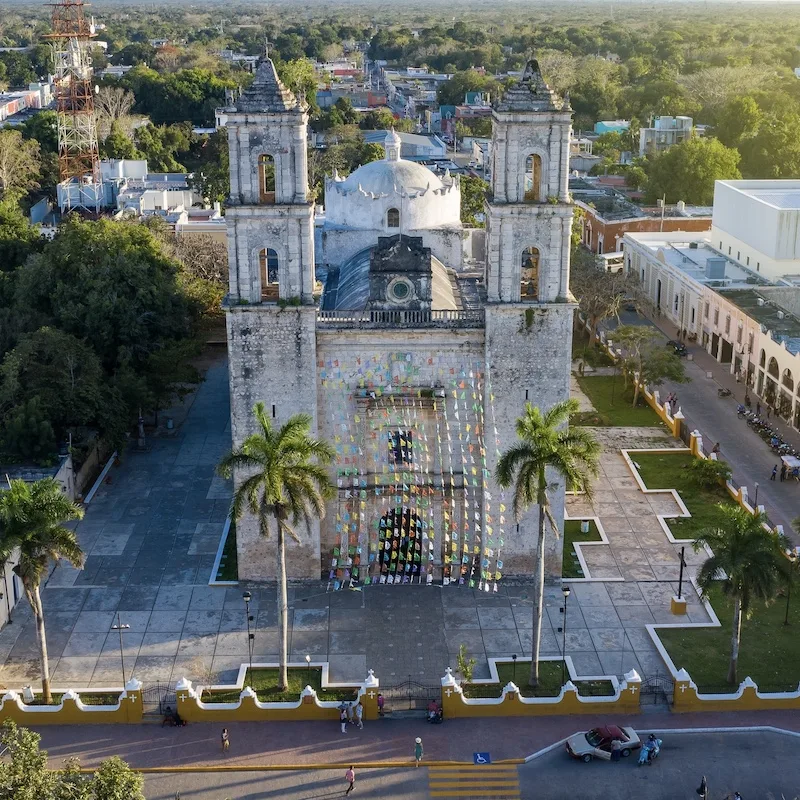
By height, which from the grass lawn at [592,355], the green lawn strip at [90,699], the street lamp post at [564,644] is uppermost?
the grass lawn at [592,355]

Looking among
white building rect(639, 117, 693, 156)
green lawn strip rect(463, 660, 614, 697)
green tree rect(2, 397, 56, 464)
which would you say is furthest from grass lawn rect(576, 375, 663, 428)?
white building rect(639, 117, 693, 156)

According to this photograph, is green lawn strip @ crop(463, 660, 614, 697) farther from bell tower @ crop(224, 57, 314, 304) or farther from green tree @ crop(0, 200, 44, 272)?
green tree @ crop(0, 200, 44, 272)

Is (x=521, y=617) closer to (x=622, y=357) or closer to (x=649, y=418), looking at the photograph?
(x=649, y=418)

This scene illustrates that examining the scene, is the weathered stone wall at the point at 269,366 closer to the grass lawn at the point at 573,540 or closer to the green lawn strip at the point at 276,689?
the green lawn strip at the point at 276,689

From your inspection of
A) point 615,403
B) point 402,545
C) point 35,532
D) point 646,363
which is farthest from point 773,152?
point 35,532

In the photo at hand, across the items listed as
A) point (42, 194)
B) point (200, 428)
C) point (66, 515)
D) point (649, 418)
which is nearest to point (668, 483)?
point (649, 418)

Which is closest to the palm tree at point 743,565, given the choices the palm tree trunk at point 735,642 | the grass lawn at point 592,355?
the palm tree trunk at point 735,642

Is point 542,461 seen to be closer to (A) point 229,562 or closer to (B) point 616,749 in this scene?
(B) point 616,749

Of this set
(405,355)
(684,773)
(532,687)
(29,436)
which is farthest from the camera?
(29,436)
